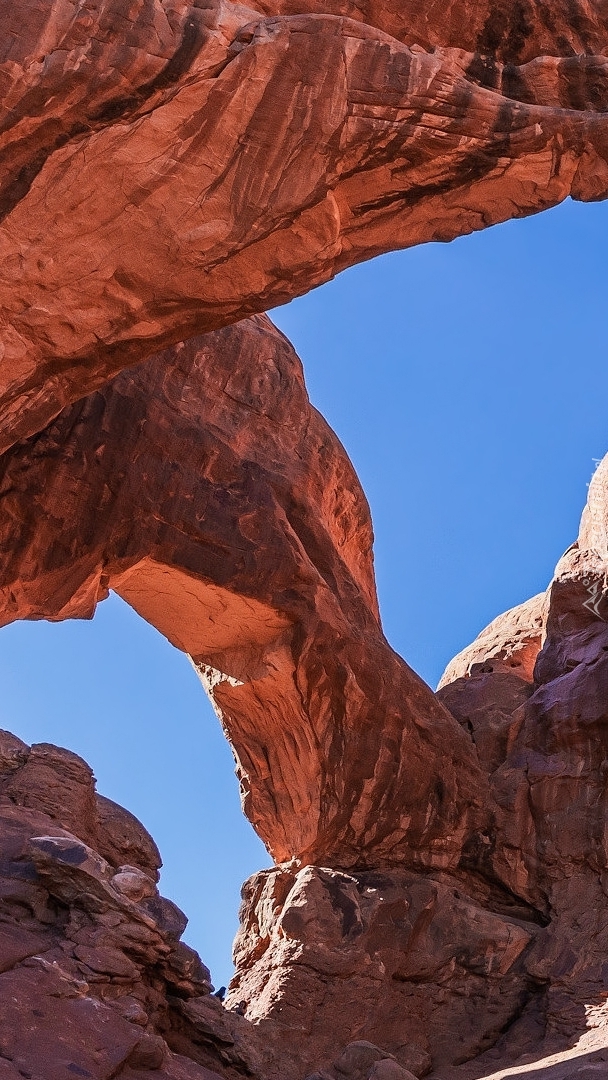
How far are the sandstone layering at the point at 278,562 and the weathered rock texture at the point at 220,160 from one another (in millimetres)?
24

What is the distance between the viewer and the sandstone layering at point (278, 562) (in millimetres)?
8352

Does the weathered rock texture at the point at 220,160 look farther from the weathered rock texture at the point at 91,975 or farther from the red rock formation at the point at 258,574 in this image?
the weathered rock texture at the point at 91,975

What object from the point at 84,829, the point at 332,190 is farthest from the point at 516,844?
the point at 332,190

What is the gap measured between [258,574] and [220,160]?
20.2 feet

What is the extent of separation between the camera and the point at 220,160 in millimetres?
8617

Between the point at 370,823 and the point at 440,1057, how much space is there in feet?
10.2

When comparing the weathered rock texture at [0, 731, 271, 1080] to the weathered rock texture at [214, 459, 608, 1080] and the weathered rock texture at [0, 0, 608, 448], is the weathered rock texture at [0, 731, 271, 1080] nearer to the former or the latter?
the weathered rock texture at [0, 0, 608, 448]

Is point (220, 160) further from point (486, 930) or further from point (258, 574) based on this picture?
A: point (486, 930)

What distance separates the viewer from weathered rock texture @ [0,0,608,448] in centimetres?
806

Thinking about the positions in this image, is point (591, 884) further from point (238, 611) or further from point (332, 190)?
point (332, 190)

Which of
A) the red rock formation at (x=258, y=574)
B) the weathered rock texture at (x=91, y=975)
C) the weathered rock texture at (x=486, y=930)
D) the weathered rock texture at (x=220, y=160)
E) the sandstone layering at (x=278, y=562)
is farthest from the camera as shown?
the weathered rock texture at (x=486, y=930)

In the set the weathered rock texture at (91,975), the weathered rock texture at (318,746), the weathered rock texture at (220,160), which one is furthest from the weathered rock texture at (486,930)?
the weathered rock texture at (220,160)

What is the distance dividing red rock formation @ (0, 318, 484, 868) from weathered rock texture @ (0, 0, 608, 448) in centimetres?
247

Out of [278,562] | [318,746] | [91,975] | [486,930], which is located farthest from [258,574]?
[91,975]
